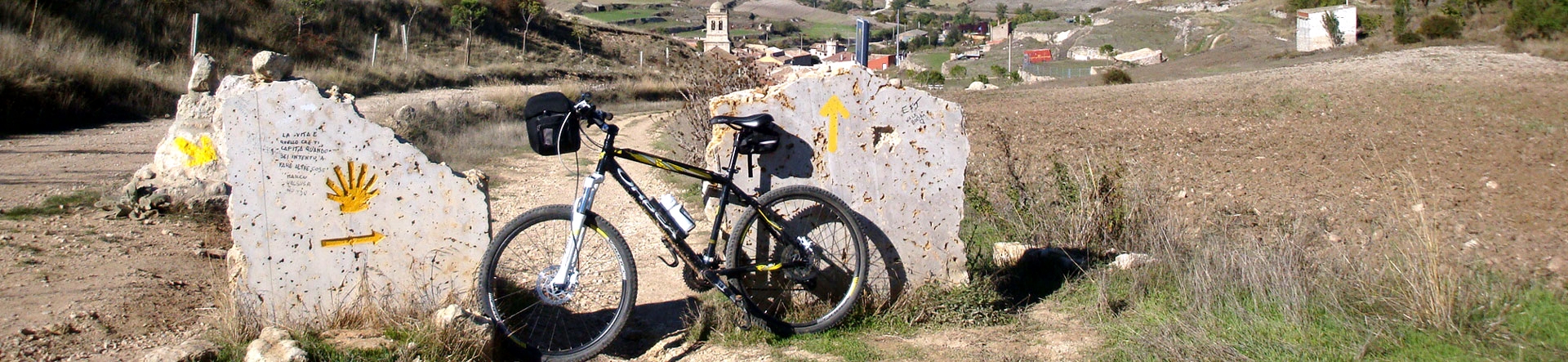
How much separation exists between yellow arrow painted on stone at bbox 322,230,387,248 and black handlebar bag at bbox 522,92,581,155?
0.87 m

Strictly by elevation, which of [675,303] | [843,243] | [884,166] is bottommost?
[675,303]

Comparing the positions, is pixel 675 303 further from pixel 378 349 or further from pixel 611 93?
pixel 611 93

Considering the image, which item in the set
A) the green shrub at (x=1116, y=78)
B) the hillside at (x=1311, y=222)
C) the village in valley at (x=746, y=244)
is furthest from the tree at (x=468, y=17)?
the village in valley at (x=746, y=244)

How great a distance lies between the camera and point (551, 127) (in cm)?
446

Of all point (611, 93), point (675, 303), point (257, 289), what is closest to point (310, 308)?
point (257, 289)

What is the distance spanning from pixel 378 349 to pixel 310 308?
1.87 feet

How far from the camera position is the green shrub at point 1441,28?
131 feet

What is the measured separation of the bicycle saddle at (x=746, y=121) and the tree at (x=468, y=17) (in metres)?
33.3

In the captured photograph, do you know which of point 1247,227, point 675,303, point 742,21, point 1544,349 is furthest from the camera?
point 742,21

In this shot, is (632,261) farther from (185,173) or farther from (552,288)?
(185,173)

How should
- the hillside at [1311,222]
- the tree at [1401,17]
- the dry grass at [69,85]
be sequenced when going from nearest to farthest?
the hillside at [1311,222] → the dry grass at [69,85] → the tree at [1401,17]

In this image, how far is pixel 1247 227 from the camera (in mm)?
7379

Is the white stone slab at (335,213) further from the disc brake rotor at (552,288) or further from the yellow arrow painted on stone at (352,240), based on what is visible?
the disc brake rotor at (552,288)

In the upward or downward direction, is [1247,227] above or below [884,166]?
below
